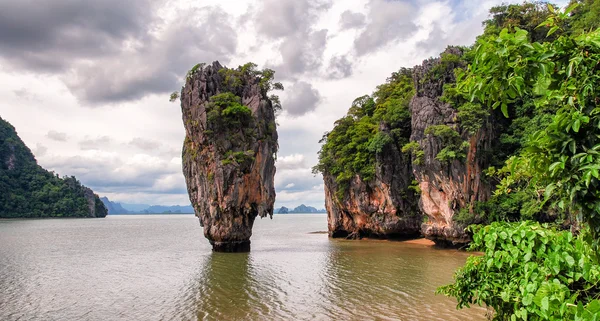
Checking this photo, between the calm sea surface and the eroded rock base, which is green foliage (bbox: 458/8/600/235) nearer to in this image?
the calm sea surface

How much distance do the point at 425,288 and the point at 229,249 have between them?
1645cm

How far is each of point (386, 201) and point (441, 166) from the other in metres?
8.17

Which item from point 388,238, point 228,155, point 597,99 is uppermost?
point 228,155

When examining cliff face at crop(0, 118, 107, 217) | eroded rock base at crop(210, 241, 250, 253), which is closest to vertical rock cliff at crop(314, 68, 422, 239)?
eroded rock base at crop(210, 241, 250, 253)

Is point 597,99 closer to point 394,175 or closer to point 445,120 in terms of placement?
point 445,120

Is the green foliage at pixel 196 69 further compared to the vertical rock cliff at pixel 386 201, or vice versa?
the vertical rock cliff at pixel 386 201

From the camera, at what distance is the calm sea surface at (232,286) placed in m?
11.9

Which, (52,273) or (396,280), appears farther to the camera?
(52,273)

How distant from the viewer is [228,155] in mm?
26359

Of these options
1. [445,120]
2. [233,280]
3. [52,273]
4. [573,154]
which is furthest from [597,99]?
[445,120]

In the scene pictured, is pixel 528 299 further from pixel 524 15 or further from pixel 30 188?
pixel 30 188

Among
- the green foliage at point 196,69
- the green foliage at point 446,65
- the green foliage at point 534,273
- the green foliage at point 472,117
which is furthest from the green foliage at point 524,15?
the green foliage at point 534,273

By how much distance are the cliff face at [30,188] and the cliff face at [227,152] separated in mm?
86054

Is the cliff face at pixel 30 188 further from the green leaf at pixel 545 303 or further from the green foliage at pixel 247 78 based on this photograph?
the green leaf at pixel 545 303
